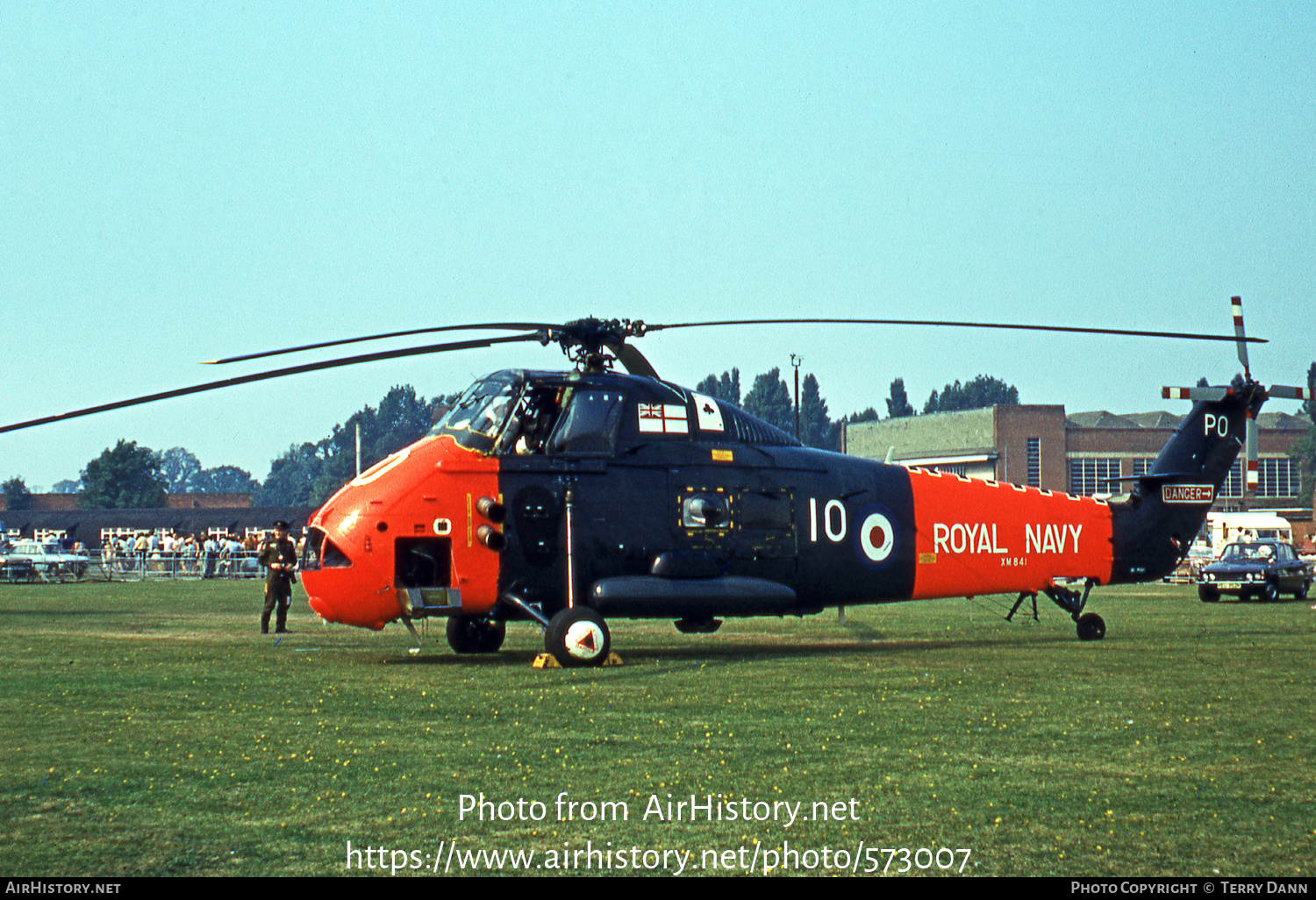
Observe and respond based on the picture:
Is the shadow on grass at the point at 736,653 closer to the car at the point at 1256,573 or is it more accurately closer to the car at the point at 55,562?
the car at the point at 1256,573

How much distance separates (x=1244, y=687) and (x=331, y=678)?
10.2 m

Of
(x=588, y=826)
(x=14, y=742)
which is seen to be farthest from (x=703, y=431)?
(x=588, y=826)

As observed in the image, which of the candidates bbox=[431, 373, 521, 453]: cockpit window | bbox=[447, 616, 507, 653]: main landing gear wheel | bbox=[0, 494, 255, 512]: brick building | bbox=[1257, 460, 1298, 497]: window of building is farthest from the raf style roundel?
bbox=[0, 494, 255, 512]: brick building

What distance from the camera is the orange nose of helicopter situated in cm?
1694

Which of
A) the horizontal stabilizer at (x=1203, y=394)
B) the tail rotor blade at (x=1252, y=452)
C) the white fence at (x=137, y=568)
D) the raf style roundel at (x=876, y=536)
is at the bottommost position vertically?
the white fence at (x=137, y=568)

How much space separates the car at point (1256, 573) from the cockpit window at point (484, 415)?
26.5m

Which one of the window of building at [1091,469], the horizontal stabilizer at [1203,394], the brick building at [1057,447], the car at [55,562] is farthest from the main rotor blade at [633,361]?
the window of building at [1091,469]

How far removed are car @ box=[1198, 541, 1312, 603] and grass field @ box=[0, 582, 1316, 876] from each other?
754 inches

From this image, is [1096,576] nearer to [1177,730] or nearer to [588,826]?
[1177,730]

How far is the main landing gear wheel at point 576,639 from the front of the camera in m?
16.3

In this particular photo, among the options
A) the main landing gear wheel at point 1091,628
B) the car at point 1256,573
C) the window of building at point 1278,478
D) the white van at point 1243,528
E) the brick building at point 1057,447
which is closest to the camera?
the main landing gear wheel at point 1091,628

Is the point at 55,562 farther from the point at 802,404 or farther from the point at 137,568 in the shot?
the point at 802,404

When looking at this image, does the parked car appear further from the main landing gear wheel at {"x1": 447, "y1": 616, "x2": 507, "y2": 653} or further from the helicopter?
the helicopter

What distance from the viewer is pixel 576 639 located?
16.4 m
